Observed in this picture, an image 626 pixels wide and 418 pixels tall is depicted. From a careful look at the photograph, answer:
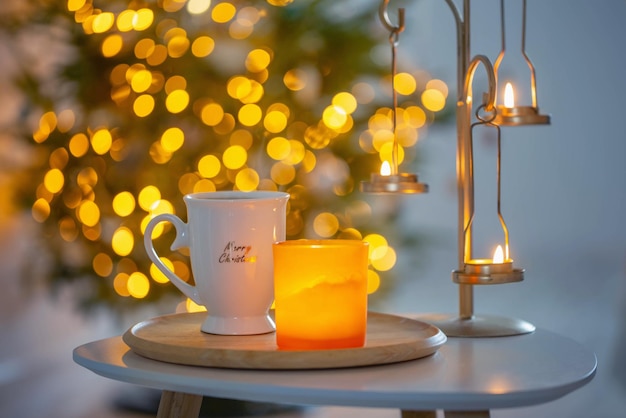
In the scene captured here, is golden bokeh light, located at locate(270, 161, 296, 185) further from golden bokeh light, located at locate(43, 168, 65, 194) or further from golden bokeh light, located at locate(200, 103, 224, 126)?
golden bokeh light, located at locate(43, 168, 65, 194)

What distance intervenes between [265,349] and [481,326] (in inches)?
12.7

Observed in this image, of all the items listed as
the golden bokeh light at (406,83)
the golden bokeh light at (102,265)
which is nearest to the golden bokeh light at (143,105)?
the golden bokeh light at (102,265)

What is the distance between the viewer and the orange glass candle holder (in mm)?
771

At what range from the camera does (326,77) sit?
2.12 metres

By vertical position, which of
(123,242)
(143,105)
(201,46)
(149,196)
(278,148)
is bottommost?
(123,242)

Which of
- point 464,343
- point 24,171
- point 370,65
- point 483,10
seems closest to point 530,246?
point 483,10

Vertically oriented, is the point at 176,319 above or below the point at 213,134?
below

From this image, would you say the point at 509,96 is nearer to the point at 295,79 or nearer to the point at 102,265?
the point at 295,79

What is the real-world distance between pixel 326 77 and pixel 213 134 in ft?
0.97

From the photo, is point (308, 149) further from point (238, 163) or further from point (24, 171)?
point (24, 171)

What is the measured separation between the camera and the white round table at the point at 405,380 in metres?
0.66

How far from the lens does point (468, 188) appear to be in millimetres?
1093

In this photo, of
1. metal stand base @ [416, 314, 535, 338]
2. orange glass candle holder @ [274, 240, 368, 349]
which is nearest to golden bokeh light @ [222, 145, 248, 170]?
metal stand base @ [416, 314, 535, 338]

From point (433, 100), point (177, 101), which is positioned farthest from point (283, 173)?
point (433, 100)
